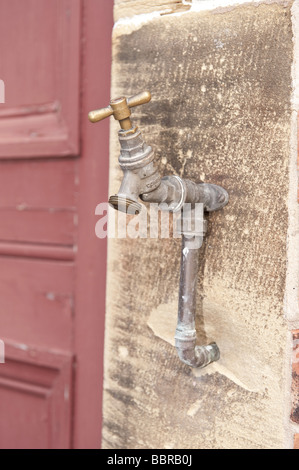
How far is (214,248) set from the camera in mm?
680

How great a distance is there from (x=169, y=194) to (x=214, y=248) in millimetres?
140

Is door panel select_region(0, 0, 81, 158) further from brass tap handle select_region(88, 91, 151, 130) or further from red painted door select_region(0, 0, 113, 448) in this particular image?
brass tap handle select_region(88, 91, 151, 130)

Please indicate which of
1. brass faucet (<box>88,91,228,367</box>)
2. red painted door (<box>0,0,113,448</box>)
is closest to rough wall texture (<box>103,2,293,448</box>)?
brass faucet (<box>88,91,228,367</box>)

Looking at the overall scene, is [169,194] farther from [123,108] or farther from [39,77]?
[39,77]

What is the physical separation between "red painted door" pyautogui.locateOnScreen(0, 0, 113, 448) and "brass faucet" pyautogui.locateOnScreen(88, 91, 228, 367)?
31 centimetres

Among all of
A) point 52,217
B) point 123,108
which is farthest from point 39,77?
point 123,108

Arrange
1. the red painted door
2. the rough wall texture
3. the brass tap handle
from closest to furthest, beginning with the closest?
the brass tap handle, the rough wall texture, the red painted door

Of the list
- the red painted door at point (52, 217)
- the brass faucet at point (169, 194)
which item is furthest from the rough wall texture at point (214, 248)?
the red painted door at point (52, 217)

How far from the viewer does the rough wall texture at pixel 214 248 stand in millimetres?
631

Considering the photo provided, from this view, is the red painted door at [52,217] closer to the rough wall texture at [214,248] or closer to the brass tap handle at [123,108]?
the rough wall texture at [214,248]

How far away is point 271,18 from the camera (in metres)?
0.62

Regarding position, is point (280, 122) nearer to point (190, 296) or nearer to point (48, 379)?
point (190, 296)

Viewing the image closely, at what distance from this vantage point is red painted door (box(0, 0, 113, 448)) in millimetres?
918
